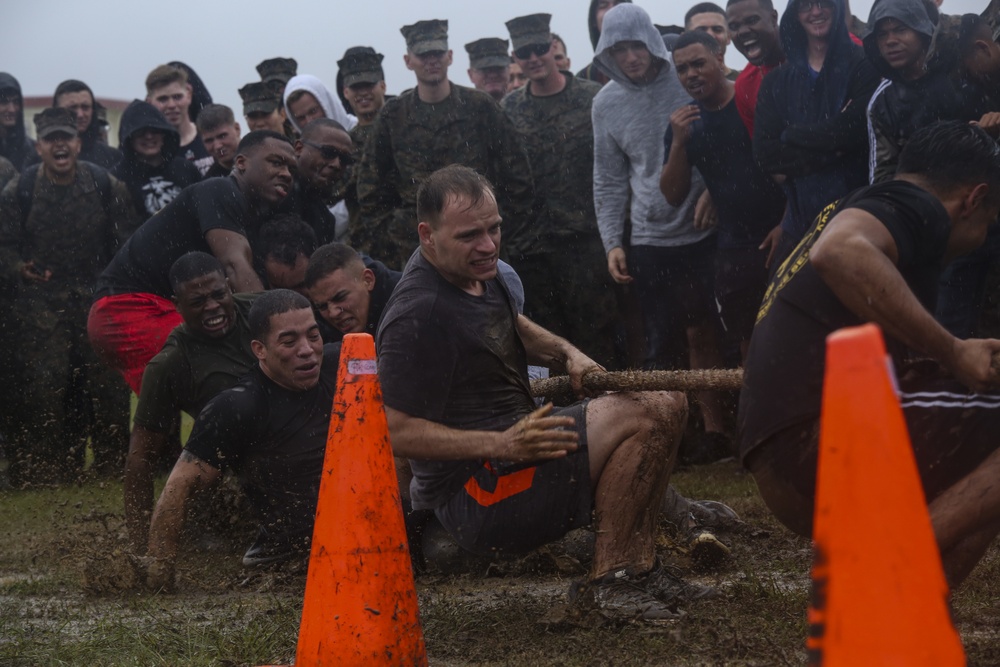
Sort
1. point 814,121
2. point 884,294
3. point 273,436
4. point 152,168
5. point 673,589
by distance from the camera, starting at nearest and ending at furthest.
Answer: point 884,294 < point 673,589 < point 273,436 < point 814,121 < point 152,168

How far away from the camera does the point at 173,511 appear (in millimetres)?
5484

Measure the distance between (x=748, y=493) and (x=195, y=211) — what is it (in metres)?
3.41

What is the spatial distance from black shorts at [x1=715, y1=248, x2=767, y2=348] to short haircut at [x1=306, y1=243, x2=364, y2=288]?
221 centimetres

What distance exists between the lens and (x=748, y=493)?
21.6 feet

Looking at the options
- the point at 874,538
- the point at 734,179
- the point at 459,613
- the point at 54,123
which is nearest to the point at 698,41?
the point at 734,179

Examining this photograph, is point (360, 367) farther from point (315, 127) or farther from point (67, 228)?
point (67, 228)

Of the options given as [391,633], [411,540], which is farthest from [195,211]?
[391,633]

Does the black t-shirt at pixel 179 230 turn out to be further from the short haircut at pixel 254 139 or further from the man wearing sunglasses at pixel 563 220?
the man wearing sunglasses at pixel 563 220

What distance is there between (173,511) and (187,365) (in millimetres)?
943

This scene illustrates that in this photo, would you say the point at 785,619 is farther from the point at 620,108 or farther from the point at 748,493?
the point at 620,108

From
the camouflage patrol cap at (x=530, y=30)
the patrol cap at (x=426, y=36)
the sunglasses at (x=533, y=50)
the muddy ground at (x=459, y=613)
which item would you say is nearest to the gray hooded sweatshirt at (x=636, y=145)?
the sunglasses at (x=533, y=50)

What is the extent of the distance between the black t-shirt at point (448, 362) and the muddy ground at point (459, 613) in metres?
0.54

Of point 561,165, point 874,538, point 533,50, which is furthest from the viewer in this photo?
point 533,50

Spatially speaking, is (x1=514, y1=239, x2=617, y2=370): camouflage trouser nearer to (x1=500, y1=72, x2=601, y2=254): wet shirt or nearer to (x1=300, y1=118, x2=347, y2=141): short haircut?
(x1=500, y1=72, x2=601, y2=254): wet shirt
